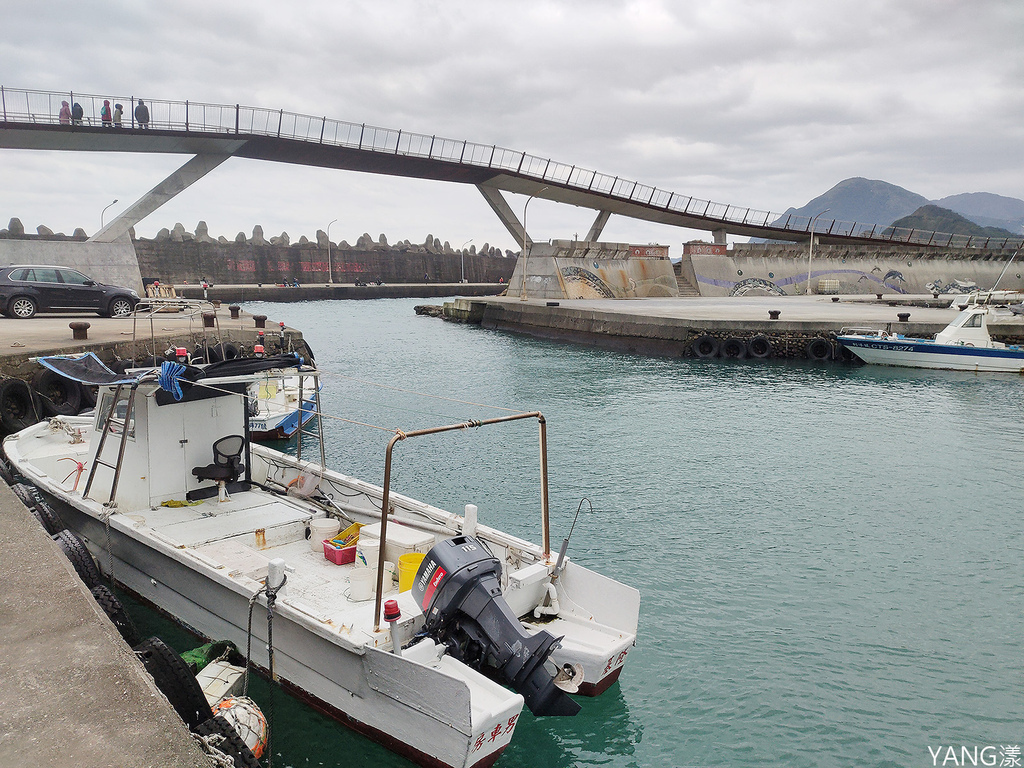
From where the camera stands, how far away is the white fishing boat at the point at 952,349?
93.6 feet

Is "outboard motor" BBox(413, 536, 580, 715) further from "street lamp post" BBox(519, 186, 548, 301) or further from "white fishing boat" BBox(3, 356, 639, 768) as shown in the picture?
"street lamp post" BBox(519, 186, 548, 301)

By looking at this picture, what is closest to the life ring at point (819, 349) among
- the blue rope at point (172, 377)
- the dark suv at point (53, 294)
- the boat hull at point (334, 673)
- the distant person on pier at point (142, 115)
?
the dark suv at point (53, 294)

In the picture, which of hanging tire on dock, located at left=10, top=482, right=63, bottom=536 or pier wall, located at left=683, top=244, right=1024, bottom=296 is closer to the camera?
hanging tire on dock, located at left=10, top=482, right=63, bottom=536

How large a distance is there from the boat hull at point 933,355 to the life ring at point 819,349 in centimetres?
113

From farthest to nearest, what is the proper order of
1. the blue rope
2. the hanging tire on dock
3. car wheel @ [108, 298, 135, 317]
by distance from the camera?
car wheel @ [108, 298, 135, 317] < the hanging tire on dock < the blue rope

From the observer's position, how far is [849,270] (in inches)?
2488

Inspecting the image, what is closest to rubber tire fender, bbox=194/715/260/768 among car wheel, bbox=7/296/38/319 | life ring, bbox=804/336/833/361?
car wheel, bbox=7/296/38/319

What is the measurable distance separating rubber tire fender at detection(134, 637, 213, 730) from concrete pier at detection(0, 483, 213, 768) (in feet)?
1.97

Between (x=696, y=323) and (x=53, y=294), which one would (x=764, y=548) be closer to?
(x=696, y=323)

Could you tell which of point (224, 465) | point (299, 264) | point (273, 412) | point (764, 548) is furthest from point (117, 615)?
point (299, 264)

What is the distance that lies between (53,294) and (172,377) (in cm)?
2126

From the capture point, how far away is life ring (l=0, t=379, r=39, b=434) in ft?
50.0

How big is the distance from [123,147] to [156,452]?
3831 centimetres

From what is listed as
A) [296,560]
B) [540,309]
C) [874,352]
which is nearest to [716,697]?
[296,560]
